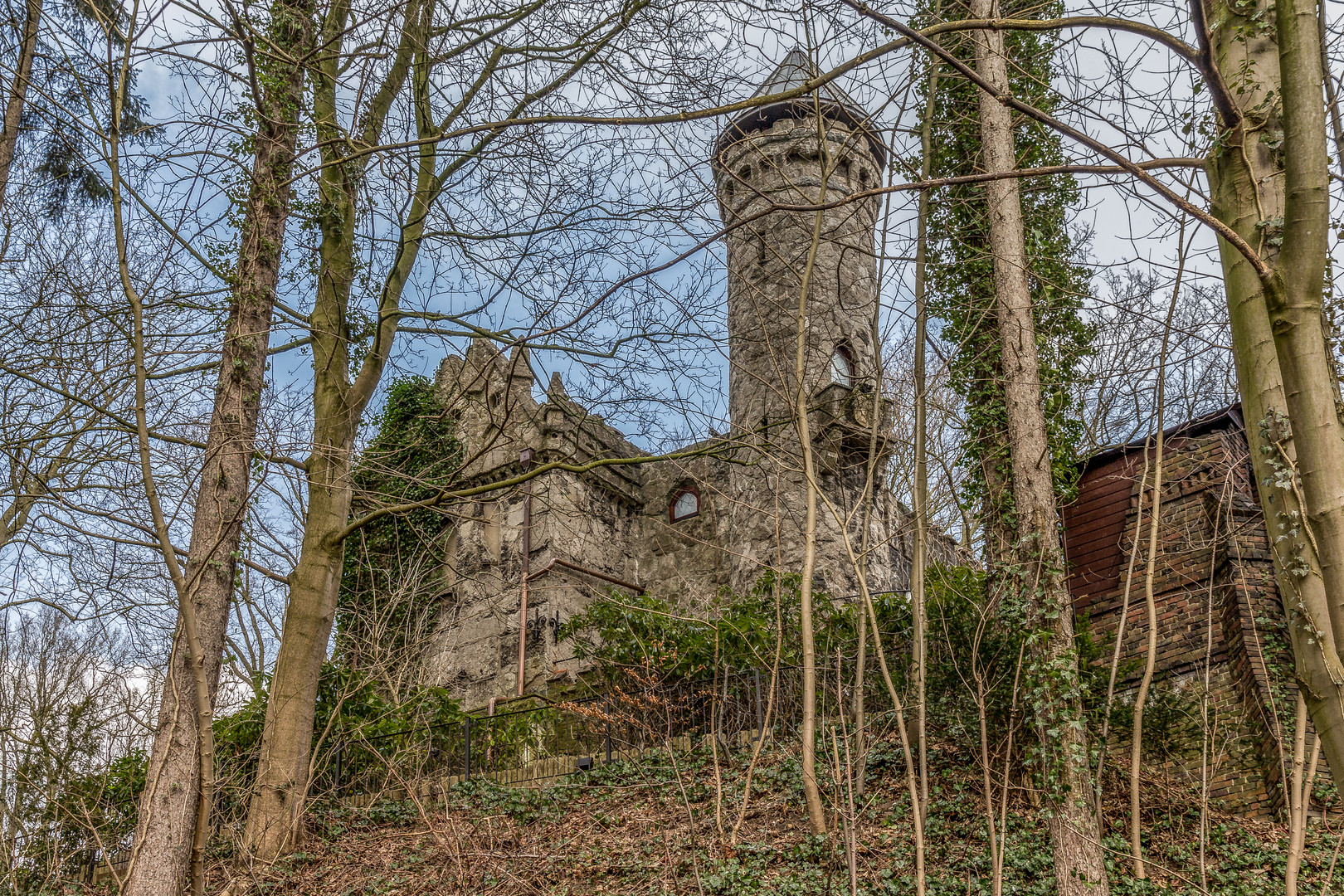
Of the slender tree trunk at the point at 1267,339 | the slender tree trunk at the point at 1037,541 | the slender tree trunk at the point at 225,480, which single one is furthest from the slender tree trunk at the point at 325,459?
the slender tree trunk at the point at 1267,339

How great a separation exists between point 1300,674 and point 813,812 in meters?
4.87

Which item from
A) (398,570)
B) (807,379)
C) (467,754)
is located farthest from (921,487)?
(398,570)

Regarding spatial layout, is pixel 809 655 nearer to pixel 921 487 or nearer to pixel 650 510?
pixel 921 487

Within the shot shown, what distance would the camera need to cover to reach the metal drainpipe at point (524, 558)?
47.4 ft

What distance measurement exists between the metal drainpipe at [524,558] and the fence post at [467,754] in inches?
129

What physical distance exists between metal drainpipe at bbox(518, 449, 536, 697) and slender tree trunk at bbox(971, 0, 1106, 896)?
303 inches

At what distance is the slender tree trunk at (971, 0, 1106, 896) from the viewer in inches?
273

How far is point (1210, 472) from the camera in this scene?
9609 mm

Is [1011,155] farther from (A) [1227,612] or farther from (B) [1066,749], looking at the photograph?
(B) [1066,749]

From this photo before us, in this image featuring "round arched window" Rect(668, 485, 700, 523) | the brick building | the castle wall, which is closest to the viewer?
the brick building

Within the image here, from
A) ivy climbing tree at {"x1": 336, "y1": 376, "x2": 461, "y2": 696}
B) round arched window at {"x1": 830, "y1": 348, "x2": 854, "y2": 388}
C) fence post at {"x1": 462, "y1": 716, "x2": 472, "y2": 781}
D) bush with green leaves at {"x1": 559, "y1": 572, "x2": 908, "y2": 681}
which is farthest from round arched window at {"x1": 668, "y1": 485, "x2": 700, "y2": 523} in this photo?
fence post at {"x1": 462, "y1": 716, "x2": 472, "y2": 781}

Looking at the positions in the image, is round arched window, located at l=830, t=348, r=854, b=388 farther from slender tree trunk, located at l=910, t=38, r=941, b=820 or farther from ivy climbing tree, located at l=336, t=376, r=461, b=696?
slender tree trunk, located at l=910, t=38, r=941, b=820

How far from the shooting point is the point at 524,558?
15.5 metres

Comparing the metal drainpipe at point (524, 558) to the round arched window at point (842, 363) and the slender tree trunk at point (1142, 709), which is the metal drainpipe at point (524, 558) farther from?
the slender tree trunk at point (1142, 709)
